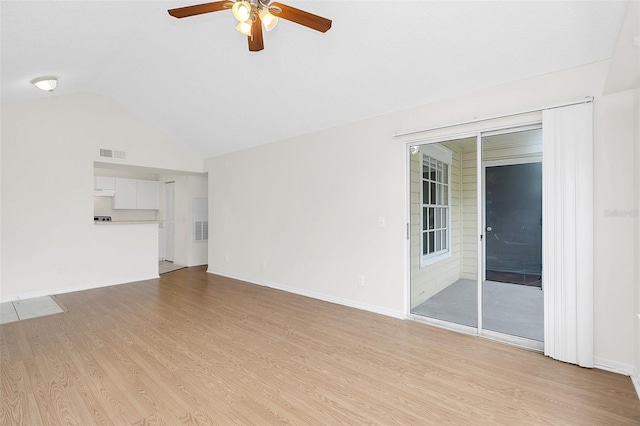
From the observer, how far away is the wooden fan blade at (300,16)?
2.14m

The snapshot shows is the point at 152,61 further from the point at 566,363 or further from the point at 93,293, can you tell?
the point at 566,363

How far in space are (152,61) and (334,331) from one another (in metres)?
4.01

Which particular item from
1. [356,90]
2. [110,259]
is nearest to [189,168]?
[110,259]

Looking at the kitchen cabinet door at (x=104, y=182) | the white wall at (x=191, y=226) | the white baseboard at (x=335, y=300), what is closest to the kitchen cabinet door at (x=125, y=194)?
the kitchen cabinet door at (x=104, y=182)

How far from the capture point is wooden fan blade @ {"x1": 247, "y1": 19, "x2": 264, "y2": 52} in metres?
2.29

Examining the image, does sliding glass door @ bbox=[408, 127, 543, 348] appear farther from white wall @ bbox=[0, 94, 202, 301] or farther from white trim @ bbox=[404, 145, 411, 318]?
white wall @ bbox=[0, 94, 202, 301]

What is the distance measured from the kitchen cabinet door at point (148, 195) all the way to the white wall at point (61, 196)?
105 inches

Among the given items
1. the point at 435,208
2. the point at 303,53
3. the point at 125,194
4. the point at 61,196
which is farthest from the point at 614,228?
the point at 125,194

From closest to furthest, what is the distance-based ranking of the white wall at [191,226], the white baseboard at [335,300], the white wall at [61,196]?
the white baseboard at [335,300] → the white wall at [61,196] → the white wall at [191,226]

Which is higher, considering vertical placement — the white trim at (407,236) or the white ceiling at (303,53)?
the white ceiling at (303,53)

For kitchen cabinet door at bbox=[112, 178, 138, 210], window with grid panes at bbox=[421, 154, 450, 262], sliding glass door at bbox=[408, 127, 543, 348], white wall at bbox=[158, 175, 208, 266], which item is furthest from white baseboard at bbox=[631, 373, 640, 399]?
kitchen cabinet door at bbox=[112, 178, 138, 210]

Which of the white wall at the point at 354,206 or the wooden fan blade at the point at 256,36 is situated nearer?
the wooden fan blade at the point at 256,36

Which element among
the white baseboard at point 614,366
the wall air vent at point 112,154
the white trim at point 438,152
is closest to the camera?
the white baseboard at point 614,366

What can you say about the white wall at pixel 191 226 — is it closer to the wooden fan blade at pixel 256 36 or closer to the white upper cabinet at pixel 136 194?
the white upper cabinet at pixel 136 194
